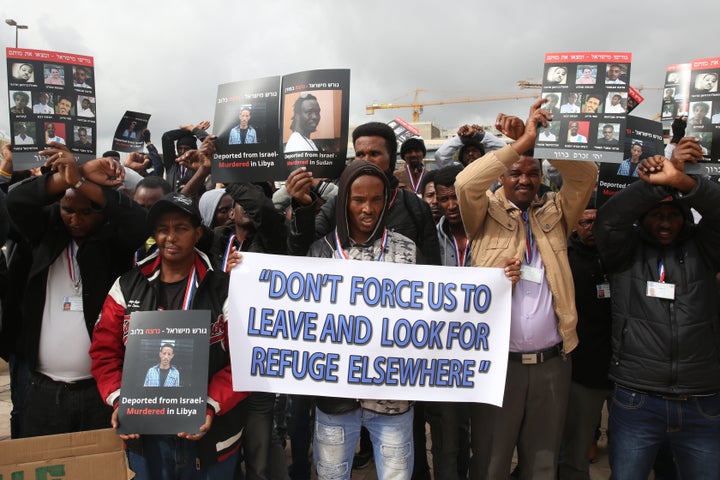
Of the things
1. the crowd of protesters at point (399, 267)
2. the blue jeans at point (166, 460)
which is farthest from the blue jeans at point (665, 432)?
the blue jeans at point (166, 460)

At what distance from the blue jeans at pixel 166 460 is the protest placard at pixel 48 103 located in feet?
5.82

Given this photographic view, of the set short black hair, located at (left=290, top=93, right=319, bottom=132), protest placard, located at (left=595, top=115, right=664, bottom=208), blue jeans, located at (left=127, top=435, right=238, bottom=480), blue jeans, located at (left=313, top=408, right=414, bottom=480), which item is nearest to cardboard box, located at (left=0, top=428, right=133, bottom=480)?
blue jeans, located at (left=127, top=435, right=238, bottom=480)

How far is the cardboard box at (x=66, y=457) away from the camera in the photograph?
265 cm

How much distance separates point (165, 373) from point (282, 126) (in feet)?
5.61

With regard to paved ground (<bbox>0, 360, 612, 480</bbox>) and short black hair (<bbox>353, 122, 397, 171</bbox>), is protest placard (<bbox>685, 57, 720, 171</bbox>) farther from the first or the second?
paved ground (<bbox>0, 360, 612, 480</bbox>)

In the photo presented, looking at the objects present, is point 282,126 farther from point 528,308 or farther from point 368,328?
point 528,308

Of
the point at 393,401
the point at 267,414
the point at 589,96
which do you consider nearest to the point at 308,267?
the point at 393,401

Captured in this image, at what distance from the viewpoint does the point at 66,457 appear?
2.69 m

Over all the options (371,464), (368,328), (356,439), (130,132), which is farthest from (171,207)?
(371,464)

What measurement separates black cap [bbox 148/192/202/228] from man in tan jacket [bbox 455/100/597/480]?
164 cm

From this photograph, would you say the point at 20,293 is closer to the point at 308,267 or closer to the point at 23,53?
the point at 23,53

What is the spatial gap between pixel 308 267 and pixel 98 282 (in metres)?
1.32

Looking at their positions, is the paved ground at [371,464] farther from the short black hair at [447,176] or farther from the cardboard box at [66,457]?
the short black hair at [447,176]

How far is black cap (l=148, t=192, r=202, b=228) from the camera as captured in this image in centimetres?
289
